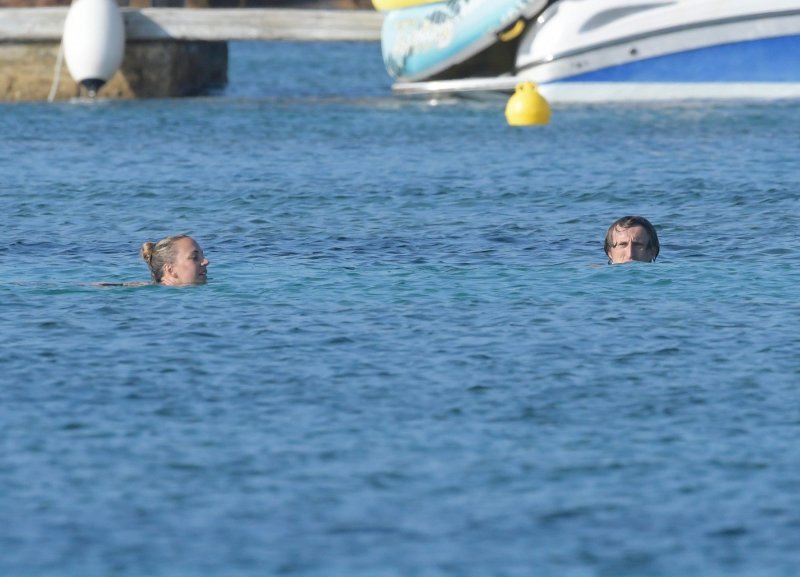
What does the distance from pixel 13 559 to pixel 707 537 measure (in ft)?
9.35

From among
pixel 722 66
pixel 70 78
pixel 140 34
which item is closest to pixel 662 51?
pixel 722 66

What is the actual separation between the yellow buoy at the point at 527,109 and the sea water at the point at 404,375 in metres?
4.83

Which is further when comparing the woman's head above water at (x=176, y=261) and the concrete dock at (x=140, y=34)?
the concrete dock at (x=140, y=34)

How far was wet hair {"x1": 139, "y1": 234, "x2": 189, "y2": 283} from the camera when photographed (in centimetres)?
1224

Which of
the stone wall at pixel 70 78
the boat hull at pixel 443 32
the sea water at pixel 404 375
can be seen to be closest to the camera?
the sea water at pixel 404 375

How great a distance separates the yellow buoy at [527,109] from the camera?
25344 millimetres

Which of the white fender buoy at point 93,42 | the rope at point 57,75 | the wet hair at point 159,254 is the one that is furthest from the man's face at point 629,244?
the rope at point 57,75

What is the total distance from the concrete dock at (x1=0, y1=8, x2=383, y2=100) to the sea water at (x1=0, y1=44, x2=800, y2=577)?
10373 mm

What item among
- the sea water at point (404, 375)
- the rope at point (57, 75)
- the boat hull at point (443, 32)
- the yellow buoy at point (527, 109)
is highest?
the boat hull at point (443, 32)

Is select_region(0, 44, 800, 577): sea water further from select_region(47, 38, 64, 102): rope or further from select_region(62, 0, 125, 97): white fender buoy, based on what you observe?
select_region(47, 38, 64, 102): rope

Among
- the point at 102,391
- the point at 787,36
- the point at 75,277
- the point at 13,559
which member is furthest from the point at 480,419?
the point at 787,36

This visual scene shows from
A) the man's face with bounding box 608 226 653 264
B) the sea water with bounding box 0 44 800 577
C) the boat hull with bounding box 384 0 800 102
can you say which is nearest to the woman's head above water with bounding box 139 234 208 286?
the sea water with bounding box 0 44 800 577

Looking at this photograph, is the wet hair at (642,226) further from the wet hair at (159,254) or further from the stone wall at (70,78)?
the stone wall at (70,78)

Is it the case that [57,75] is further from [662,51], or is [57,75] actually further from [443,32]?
[662,51]
